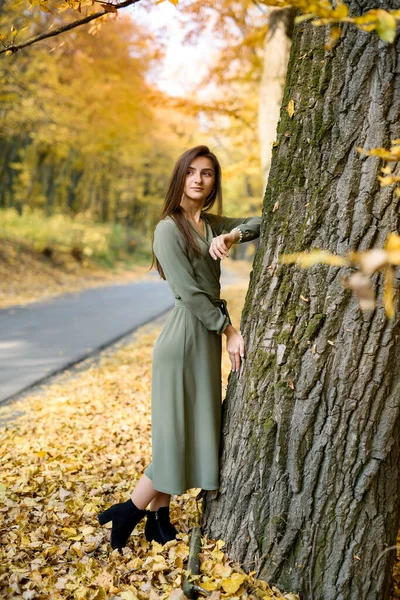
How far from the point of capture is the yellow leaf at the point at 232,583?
2.49m

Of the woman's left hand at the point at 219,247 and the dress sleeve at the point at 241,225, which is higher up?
the dress sleeve at the point at 241,225

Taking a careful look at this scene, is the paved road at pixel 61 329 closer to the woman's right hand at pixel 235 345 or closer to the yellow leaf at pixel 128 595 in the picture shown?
the yellow leaf at pixel 128 595

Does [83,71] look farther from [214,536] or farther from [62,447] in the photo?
[214,536]

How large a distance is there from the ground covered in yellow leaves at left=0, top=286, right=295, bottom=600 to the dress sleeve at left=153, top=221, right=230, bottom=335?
3.52 ft

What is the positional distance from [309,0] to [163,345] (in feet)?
6.22

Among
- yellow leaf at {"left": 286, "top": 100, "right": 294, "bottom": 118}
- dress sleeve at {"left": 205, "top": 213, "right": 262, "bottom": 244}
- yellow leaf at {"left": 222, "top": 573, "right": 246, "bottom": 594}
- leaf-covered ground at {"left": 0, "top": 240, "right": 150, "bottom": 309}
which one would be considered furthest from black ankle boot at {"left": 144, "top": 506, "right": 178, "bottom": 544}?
leaf-covered ground at {"left": 0, "top": 240, "right": 150, "bottom": 309}

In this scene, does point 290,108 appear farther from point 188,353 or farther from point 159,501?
point 159,501

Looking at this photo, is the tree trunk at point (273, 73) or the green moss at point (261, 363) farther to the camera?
the tree trunk at point (273, 73)

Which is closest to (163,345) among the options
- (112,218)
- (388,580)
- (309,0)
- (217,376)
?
(217,376)

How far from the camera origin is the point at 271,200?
2604 millimetres

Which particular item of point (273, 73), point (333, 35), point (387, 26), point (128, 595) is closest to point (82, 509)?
point (128, 595)

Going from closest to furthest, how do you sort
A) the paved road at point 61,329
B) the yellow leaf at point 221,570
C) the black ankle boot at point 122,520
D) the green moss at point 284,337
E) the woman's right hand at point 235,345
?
1. the green moss at point 284,337
2. the yellow leaf at point 221,570
3. the woman's right hand at point 235,345
4. the black ankle boot at point 122,520
5. the paved road at point 61,329

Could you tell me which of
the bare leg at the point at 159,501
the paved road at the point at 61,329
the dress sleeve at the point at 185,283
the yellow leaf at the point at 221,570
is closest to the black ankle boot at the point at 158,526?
the bare leg at the point at 159,501

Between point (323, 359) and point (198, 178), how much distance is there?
124 cm
